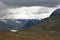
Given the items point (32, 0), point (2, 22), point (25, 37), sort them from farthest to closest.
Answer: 1. point (32, 0)
2. point (2, 22)
3. point (25, 37)

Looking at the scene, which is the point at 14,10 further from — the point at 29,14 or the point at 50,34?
the point at 50,34

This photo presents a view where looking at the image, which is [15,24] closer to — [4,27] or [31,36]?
[4,27]

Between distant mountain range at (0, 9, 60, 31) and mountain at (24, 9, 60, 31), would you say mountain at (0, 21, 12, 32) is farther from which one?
mountain at (24, 9, 60, 31)

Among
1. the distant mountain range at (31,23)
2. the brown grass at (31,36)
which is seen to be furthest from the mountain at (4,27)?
the brown grass at (31,36)

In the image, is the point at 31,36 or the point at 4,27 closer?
the point at 31,36

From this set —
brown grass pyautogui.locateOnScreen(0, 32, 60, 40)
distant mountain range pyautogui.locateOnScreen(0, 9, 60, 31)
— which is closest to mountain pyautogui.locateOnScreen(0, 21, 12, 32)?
distant mountain range pyautogui.locateOnScreen(0, 9, 60, 31)

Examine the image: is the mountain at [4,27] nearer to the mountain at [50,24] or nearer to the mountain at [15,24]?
the mountain at [15,24]

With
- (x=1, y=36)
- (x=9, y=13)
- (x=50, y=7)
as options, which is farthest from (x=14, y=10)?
(x=1, y=36)

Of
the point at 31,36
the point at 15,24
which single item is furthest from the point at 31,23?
the point at 31,36

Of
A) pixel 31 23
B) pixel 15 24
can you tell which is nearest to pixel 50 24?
pixel 31 23
